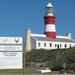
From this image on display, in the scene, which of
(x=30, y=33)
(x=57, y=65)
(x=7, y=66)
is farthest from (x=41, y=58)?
(x=7, y=66)

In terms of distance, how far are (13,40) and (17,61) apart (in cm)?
95

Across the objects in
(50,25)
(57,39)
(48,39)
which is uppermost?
(50,25)

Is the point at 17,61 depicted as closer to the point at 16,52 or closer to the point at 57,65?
the point at 16,52

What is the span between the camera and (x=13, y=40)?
42.0 ft

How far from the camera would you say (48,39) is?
282 ft

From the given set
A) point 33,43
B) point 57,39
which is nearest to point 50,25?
point 57,39

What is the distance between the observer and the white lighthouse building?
3282 inches

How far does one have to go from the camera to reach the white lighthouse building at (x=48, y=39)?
83.4 m

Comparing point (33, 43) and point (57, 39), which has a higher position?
point (57, 39)

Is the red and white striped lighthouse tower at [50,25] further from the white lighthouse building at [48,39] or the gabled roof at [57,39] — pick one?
the gabled roof at [57,39]

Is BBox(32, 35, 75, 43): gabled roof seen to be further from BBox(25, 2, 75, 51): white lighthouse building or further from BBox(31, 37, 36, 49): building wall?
BBox(31, 37, 36, 49): building wall

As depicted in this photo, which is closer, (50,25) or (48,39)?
(48,39)

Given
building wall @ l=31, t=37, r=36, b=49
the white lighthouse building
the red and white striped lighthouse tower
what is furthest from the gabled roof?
the red and white striped lighthouse tower

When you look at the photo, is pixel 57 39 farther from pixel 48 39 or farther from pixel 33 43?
pixel 33 43
